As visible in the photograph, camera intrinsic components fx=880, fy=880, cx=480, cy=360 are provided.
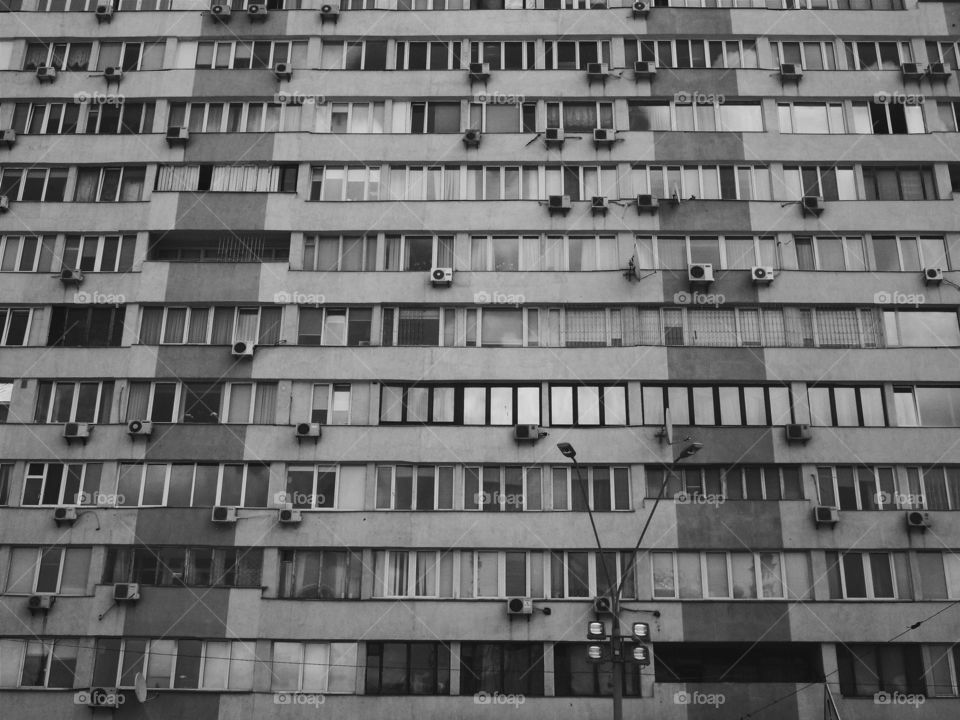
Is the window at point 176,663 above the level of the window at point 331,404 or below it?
below

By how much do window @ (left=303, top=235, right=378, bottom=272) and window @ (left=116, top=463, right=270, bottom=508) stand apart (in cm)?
705

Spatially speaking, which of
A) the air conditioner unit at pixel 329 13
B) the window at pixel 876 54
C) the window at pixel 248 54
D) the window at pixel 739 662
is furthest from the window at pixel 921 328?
the window at pixel 248 54

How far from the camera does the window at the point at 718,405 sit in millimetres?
27500

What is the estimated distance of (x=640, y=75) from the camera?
31.0 m

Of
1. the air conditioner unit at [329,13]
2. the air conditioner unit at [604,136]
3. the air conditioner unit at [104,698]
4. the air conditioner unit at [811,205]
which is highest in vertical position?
the air conditioner unit at [329,13]

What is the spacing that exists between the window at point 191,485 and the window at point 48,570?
2.11 meters

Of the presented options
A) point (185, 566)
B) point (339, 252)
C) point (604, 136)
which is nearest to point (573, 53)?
point (604, 136)

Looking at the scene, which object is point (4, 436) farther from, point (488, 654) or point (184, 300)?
point (488, 654)

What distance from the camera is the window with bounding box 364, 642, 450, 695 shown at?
82.5 feet

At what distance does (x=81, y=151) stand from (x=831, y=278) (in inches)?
1024

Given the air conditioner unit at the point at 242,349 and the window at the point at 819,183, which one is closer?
the air conditioner unit at the point at 242,349

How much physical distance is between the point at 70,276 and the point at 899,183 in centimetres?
2795

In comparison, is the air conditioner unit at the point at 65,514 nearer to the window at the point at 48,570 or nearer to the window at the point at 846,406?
the window at the point at 48,570

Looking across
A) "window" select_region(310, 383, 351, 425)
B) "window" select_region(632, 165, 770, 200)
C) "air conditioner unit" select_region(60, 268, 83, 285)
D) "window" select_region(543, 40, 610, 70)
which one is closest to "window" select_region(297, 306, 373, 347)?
"window" select_region(310, 383, 351, 425)
